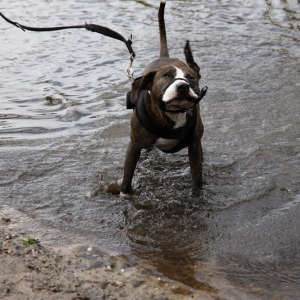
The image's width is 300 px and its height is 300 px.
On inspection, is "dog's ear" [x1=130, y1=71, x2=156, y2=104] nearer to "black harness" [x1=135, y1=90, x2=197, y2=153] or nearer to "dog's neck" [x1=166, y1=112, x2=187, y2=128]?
"black harness" [x1=135, y1=90, x2=197, y2=153]

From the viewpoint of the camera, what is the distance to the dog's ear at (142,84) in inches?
192

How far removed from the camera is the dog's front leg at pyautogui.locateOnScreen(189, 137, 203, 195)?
5.30 m

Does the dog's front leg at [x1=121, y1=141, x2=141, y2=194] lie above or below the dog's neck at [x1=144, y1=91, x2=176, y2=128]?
below

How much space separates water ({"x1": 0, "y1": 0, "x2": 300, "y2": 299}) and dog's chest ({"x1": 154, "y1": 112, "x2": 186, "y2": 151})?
1.81 feet

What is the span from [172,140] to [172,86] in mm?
816

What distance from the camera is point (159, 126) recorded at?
5.04m

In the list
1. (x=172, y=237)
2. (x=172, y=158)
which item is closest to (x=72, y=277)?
(x=172, y=237)

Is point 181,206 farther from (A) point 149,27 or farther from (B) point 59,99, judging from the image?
(A) point 149,27

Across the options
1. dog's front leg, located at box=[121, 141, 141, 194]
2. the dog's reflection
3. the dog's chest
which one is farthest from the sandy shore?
the dog's chest

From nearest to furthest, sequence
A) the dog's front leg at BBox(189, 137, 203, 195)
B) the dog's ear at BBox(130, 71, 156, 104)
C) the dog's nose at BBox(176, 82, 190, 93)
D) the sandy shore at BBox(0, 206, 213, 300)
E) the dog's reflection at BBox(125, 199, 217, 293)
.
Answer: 1. the sandy shore at BBox(0, 206, 213, 300)
2. the dog's reflection at BBox(125, 199, 217, 293)
3. the dog's nose at BBox(176, 82, 190, 93)
4. the dog's ear at BBox(130, 71, 156, 104)
5. the dog's front leg at BBox(189, 137, 203, 195)

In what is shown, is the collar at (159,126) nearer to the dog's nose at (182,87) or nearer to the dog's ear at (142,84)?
the dog's ear at (142,84)

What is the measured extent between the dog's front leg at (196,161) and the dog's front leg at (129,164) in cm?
50

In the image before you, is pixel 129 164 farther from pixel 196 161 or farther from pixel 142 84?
pixel 142 84

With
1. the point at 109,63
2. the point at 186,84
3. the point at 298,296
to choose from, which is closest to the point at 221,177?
the point at 186,84
